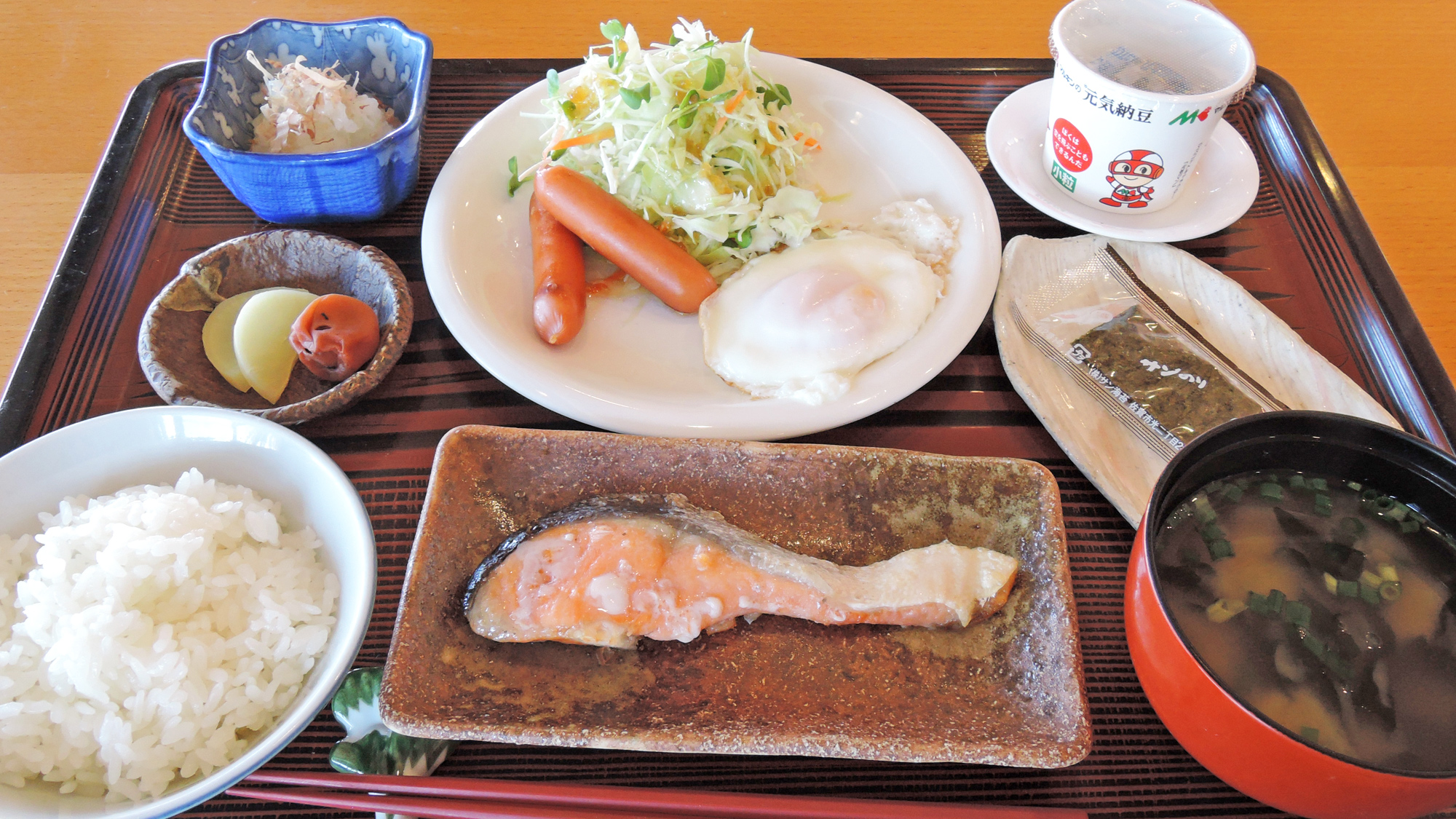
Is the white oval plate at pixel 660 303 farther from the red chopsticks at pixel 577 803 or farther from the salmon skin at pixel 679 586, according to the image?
the red chopsticks at pixel 577 803

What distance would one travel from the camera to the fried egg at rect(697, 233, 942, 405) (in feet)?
5.62

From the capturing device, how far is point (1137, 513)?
1493 mm

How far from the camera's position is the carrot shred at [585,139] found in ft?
6.53

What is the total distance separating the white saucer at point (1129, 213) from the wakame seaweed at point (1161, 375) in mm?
276

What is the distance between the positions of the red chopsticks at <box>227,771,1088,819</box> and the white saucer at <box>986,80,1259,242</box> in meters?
1.39

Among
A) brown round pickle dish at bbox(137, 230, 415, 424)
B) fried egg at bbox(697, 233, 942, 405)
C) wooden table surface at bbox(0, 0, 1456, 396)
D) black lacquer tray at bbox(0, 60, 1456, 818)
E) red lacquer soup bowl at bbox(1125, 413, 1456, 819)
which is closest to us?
red lacquer soup bowl at bbox(1125, 413, 1456, 819)

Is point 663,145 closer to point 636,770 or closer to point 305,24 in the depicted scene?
point 305,24

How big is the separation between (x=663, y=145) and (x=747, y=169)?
0.23m

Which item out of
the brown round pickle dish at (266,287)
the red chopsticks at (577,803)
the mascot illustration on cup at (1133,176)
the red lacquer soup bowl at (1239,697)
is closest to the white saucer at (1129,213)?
the mascot illustration on cup at (1133,176)

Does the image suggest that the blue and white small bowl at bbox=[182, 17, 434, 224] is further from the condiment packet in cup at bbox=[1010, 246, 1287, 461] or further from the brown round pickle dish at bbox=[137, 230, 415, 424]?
the condiment packet in cup at bbox=[1010, 246, 1287, 461]

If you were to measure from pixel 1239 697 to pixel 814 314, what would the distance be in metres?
1.07

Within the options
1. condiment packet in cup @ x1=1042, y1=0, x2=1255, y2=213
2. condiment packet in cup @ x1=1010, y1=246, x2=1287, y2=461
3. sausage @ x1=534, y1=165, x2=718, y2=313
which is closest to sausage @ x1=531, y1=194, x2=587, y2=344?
sausage @ x1=534, y1=165, x2=718, y2=313

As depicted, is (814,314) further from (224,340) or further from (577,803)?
(224,340)

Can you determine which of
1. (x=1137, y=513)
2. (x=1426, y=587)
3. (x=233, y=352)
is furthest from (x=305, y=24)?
(x=1426, y=587)
